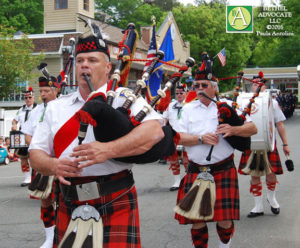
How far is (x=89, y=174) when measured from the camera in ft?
8.45

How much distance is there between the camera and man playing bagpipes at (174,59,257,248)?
14.0 ft

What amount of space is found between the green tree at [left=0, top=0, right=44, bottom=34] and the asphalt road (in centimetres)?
2956

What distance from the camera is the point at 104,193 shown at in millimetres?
2596

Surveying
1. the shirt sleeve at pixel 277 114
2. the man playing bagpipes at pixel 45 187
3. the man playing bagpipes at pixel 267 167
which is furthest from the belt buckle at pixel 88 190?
the shirt sleeve at pixel 277 114

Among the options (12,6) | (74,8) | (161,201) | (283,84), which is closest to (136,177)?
(161,201)

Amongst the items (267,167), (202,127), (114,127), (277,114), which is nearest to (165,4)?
(277,114)

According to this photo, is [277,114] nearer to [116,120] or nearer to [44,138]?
[44,138]

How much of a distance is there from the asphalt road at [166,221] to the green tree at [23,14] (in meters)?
29.6

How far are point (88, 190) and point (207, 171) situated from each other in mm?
2013

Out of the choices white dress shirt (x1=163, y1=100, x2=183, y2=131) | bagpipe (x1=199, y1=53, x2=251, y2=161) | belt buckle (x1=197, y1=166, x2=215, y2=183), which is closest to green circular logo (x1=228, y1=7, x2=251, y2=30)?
white dress shirt (x1=163, y1=100, x2=183, y2=131)

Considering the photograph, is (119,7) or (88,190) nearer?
(88,190)

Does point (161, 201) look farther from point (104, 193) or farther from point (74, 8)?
point (74, 8)

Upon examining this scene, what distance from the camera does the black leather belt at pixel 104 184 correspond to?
259cm

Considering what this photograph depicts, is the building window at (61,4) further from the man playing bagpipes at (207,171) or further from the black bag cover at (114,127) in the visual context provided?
the black bag cover at (114,127)
